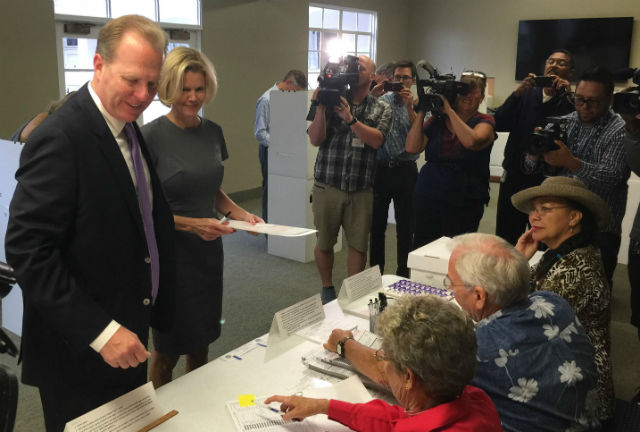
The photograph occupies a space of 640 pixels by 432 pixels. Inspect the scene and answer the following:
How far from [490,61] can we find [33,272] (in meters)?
9.42

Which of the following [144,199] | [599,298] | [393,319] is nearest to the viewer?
[393,319]

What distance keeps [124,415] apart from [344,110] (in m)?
2.12

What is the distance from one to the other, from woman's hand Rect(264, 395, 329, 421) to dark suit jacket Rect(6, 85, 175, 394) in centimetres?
42

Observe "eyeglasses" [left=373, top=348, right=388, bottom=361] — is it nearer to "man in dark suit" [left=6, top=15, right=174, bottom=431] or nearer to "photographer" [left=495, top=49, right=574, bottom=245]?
"man in dark suit" [left=6, top=15, right=174, bottom=431]

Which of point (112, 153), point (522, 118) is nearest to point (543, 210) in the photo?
point (112, 153)

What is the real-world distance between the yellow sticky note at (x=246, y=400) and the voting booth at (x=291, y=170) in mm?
3113

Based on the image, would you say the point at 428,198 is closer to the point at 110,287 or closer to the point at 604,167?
the point at 604,167

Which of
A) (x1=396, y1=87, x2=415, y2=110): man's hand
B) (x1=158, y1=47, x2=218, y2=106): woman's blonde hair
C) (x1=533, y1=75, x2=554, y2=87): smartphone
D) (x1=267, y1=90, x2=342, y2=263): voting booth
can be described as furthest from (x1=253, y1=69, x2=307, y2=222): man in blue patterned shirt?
(x1=158, y1=47, x2=218, y2=106): woman's blonde hair

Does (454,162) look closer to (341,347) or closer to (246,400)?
(341,347)

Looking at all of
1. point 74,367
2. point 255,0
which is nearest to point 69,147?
point 74,367

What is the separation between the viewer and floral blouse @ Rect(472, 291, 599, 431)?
134 cm

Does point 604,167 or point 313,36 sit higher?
point 313,36

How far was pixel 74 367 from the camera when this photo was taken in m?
1.35

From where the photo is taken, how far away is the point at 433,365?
109 centimetres
